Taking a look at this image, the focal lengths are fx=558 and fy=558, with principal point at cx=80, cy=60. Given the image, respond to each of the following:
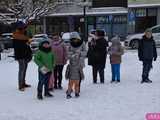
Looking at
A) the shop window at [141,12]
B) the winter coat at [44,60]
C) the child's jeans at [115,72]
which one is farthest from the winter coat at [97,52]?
the shop window at [141,12]

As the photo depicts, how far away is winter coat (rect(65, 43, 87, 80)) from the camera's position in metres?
13.1

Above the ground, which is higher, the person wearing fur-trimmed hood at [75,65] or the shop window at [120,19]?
the person wearing fur-trimmed hood at [75,65]

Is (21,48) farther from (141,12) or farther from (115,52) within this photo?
(141,12)

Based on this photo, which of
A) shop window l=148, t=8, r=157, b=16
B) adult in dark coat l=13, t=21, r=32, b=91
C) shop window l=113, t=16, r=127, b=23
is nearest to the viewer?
adult in dark coat l=13, t=21, r=32, b=91

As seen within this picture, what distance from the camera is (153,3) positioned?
5247 centimetres

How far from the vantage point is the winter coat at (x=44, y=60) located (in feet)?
42.3

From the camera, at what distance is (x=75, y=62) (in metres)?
13.2

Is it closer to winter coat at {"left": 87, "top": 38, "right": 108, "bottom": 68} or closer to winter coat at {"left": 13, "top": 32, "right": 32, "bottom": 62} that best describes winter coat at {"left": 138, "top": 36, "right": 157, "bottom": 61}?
winter coat at {"left": 87, "top": 38, "right": 108, "bottom": 68}

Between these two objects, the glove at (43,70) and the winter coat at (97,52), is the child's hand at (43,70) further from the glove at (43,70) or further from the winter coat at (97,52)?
the winter coat at (97,52)

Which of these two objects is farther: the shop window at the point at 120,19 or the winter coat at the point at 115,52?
the shop window at the point at 120,19

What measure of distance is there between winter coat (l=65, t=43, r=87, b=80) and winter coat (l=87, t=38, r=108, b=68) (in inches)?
67.0

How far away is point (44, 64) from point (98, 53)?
2674 mm

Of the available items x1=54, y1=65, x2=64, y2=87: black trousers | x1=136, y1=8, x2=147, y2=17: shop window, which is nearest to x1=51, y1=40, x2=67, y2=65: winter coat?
x1=54, y1=65, x2=64, y2=87: black trousers

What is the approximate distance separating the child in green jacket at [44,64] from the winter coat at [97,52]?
2325 millimetres
